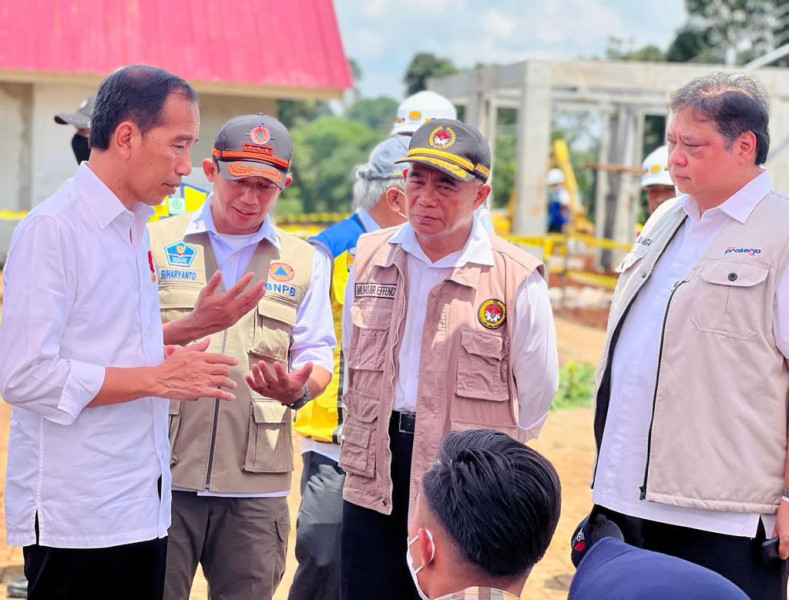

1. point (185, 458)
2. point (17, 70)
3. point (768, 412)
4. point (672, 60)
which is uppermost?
point (672, 60)

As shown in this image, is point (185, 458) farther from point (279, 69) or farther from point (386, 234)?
point (279, 69)

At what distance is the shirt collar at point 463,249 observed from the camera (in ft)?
12.6

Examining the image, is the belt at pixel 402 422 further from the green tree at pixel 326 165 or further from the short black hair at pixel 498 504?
the green tree at pixel 326 165

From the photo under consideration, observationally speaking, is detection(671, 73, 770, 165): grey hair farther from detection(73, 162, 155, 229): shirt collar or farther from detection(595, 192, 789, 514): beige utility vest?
detection(73, 162, 155, 229): shirt collar

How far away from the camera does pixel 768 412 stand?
338 centimetres

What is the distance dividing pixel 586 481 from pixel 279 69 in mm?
10255

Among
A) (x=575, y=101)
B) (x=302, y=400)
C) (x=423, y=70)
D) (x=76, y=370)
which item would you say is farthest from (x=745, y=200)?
(x=423, y=70)

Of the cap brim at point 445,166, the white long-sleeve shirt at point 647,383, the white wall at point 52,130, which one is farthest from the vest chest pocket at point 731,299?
the white wall at point 52,130

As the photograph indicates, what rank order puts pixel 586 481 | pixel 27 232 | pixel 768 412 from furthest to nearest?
pixel 586 481 → pixel 768 412 → pixel 27 232

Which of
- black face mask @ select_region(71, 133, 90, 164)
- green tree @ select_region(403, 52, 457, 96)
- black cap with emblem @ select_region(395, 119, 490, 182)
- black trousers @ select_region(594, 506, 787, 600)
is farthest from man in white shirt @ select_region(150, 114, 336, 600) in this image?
green tree @ select_region(403, 52, 457, 96)

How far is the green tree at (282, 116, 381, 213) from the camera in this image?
5572 cm

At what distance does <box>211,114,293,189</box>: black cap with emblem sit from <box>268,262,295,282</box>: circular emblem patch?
30cm

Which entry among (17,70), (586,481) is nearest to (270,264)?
(586,481)

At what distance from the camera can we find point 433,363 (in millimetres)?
3721
